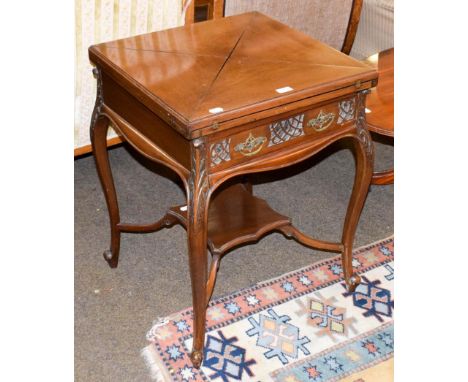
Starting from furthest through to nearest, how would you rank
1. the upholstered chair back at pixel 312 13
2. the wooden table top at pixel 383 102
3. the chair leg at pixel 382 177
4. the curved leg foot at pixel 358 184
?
1. the chair leg at pixel 382 177
2. the upholstered chair back at pixel 312 13
3. the wooden table top at pixel 383 102
4. the curved leg foot at pixel 358 184

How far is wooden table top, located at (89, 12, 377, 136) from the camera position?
1.36 m

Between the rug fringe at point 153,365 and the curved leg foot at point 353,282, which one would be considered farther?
the curved leg foot at point 353,282

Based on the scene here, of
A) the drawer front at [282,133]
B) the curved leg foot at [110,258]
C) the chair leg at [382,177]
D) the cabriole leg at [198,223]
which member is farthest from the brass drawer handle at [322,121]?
the chair leg at [382,177]

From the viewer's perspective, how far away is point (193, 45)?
161 centimetres

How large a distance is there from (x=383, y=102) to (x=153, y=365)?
120 cm

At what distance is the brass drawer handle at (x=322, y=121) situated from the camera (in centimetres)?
151

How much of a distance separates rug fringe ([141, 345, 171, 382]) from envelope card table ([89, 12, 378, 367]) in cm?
9

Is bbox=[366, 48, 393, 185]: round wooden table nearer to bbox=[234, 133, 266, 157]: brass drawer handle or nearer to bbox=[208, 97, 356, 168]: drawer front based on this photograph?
bbox=[208, 97, 356, 168]: drawer front

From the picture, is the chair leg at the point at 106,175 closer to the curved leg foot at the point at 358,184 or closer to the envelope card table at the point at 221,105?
the envelope card table at the point at 221,105

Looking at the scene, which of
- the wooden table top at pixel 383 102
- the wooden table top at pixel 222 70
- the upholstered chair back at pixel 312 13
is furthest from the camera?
the upholstered chair back at pixel 312 13

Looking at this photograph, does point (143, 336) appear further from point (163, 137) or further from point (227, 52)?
point (227, 52)

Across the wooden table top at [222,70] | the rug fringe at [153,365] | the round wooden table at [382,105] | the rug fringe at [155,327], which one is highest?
the wooden table top at [222,70]

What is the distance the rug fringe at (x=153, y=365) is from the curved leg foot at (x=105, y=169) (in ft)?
1.21

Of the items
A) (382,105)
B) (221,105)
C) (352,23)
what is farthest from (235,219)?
(352,23)
